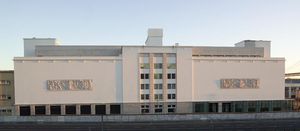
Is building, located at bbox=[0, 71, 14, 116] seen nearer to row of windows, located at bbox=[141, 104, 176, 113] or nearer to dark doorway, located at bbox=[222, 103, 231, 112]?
row of windows, located at bbox=[141, 104, 176, 113]

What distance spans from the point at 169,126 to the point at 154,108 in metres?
10.7

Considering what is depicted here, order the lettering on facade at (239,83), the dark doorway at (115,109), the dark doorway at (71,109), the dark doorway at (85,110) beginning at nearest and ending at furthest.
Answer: the dark doorway at (71,109) < the dark doorway at (85,110) < the dark doorway at (115,109) < the lettering on facade at (239,83)

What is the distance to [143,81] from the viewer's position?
164ft

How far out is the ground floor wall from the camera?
4794 centimetres

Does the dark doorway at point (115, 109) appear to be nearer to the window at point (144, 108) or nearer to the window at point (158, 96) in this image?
the window at point (144, 108)

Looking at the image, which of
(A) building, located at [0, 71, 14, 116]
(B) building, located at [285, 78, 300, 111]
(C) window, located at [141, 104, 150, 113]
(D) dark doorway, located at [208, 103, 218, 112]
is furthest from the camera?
(B) building, located at [285, 78, 300, 111]

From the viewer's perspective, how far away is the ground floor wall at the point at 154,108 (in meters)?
47.9

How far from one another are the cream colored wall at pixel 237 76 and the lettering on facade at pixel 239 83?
0.72 m

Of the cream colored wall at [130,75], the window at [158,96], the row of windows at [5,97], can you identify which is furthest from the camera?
the row of windows at [5,97]

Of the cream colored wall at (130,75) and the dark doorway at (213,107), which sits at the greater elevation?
the cream colored wall at (130,75)

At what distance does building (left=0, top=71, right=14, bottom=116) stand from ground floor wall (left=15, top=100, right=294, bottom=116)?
17.2 ft

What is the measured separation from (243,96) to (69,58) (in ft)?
126

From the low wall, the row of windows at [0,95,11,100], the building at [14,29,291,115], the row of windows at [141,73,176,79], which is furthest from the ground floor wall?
the row of windows at [0,95,11,100]

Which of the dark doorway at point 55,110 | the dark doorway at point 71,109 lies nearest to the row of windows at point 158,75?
the dark doorway at point 71,109
